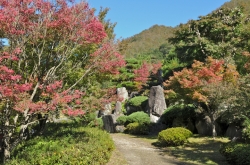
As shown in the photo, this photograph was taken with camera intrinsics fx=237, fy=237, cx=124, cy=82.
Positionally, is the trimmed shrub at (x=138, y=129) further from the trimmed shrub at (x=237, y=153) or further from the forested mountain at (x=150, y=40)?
the forested mountain at (x=150, y=40)

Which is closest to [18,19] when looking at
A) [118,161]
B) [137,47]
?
[118,161]

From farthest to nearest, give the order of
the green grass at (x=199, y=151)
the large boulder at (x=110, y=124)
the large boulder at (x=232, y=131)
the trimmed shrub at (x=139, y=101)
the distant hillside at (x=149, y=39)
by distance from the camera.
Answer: the distant hillside at (x=149, y=39) < the trimmed shrub at (x=139, y=101) < the large boulder at (x=110, y=124) < the large boulder at (x=232, y=131) < the green grass at (x=199, y=151)

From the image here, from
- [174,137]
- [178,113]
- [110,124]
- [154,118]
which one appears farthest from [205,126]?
[110,124]

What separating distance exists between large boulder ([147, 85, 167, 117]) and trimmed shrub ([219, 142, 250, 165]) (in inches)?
441

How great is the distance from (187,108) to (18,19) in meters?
13.7

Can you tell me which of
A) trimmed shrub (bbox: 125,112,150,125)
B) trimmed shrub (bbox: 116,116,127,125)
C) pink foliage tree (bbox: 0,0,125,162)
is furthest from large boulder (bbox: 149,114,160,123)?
pink foliage tree (bbox: 0,0,125,162)

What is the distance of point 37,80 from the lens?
327 inches

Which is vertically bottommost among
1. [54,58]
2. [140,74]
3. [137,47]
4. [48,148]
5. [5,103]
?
[48,148]

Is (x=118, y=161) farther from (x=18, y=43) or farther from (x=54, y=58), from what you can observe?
(x=18, y=43)

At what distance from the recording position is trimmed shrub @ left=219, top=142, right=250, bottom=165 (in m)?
7.94

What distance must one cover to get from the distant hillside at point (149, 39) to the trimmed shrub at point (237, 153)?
49768mm

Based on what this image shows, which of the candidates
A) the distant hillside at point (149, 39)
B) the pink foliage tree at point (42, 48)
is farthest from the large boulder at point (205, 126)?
the distant hillside at point (149, 39)

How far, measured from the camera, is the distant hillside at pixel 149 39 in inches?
2409

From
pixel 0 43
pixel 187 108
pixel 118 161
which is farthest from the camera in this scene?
pixel 187 108
